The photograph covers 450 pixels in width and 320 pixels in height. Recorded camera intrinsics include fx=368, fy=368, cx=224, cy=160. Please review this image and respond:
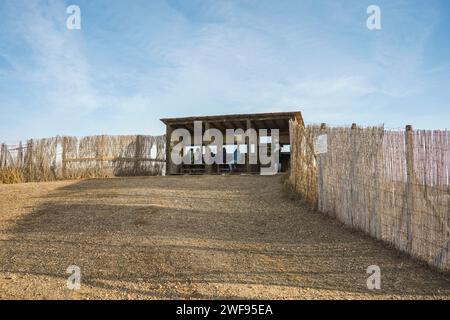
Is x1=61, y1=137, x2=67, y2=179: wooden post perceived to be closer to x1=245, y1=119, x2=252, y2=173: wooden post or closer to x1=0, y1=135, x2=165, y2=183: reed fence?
x1=0, y1=135, x2=165, y2=183: reed fence

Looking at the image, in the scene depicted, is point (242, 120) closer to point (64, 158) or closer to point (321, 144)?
point (321, 144)

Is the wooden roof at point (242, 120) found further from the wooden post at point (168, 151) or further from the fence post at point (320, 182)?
the fence post at point (320, 182)

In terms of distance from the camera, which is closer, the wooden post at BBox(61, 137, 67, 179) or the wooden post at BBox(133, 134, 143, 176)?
the wooden post at BBox(61, 137, 67, 179)

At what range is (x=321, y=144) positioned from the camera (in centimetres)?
830

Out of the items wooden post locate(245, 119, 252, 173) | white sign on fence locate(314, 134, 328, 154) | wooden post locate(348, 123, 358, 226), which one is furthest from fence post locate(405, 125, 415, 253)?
wooden post locate(245, 119, 252, 173)

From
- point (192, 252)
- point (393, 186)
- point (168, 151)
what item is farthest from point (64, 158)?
point (393, 186)

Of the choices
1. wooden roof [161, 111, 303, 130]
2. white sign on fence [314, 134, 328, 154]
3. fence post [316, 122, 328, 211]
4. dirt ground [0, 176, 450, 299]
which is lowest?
dirt ground [0, 176, 450, 299]

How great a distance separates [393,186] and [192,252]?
3.03 m

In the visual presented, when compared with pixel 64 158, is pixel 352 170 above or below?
below

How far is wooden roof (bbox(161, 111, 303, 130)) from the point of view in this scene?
1422 centimetres

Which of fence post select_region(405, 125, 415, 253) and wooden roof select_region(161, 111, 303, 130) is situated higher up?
wooden roof select_region(161, 111, 303, 130)

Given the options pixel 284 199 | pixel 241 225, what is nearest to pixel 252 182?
pixel 284 199

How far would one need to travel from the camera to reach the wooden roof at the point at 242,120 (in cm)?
1422

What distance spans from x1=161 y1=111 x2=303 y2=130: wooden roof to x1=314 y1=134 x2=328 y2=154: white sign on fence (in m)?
5.39
